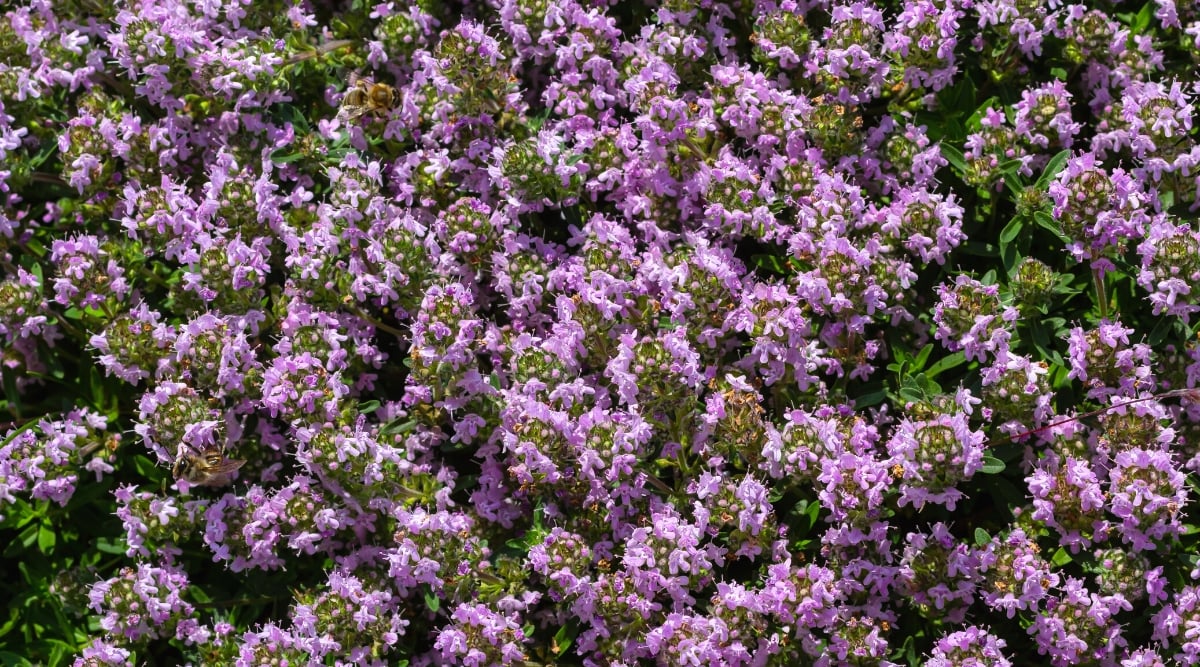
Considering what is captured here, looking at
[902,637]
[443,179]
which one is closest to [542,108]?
[443,179]

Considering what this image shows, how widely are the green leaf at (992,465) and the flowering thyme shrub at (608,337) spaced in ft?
0.08

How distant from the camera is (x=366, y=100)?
6.21m

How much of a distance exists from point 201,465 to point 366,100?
6.87 feet

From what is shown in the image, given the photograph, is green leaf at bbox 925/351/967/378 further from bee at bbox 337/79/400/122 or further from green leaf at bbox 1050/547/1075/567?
bee at bbox 337/79/400/122

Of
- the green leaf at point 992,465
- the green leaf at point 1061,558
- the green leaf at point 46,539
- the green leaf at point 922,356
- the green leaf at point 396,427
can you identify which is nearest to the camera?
the green leaf at point 992,465

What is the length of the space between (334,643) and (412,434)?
1.13 metres

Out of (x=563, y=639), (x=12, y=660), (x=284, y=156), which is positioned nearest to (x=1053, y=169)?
(x=563, y=639)

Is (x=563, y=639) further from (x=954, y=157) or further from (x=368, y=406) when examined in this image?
(x=954, y=157)

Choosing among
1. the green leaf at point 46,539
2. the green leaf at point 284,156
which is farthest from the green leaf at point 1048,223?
the green leaf at point 46,539

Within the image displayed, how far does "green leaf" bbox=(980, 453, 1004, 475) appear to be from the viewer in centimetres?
541

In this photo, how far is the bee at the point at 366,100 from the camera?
616 cm

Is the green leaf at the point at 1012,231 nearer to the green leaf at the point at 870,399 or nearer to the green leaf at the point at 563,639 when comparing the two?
the green leaf at the point at 870,399

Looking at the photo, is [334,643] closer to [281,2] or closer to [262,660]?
[262,660]

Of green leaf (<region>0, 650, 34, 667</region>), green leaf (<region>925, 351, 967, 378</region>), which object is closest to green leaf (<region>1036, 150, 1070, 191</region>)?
green leaf (<region>925, 351, 967, 378</region>)
